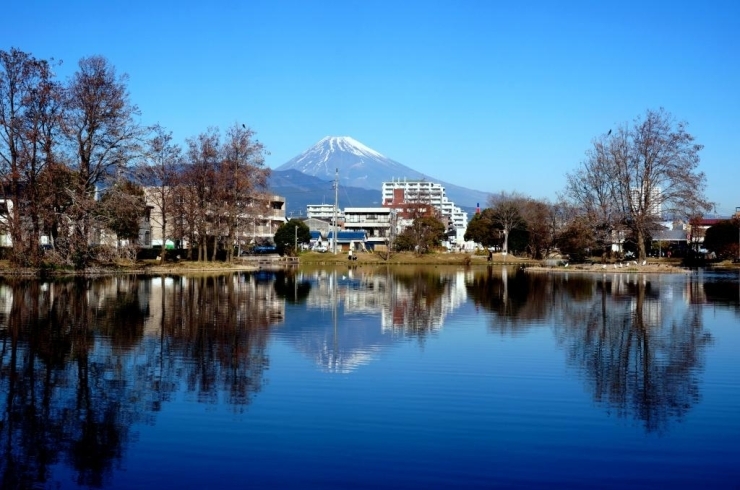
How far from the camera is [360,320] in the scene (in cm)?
2050

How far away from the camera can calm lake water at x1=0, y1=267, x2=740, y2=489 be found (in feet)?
23.5

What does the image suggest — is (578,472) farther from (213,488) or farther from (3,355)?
(3,355)

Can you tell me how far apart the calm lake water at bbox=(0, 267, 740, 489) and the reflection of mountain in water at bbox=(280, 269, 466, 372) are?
13 cm

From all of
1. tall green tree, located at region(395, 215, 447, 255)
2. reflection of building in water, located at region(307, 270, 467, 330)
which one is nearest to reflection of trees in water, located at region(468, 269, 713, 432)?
reflection of building in water, located at region(307, 270, 467, 330)

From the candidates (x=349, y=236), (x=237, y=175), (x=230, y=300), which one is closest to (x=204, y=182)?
(x=237, y=175)

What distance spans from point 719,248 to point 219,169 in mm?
49029

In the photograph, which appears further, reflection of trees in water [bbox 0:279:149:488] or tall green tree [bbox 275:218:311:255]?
tall green tree [bbox 275:218:311:255]

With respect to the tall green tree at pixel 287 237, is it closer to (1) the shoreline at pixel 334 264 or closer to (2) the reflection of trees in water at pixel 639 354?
(1) the shoreline at pixel 334 264

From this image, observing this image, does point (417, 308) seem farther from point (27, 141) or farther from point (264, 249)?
point (264, 249)

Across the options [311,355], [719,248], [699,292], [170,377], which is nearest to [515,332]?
[311,355]

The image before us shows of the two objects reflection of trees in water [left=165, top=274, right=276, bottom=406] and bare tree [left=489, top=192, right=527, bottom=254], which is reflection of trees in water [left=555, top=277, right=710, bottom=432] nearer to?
reflection of trees in water [left=165, top=274, right=276, bottom=406]

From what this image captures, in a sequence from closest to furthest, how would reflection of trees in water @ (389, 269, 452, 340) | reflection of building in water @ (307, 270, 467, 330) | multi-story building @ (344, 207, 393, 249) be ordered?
reflection of trees in water @ (389, 269, 452, 340) < reflection of building in water @ (307, 270, 467, 330) < multi-story building @ (344, 207, 393, 249)

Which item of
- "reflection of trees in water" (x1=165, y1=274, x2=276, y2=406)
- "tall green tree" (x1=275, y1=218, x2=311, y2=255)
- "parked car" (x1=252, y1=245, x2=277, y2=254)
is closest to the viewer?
"reflection of trees in water" (x1=165, y1=274, x2=276, y2=406)

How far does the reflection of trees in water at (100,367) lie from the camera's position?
777 centimetres
